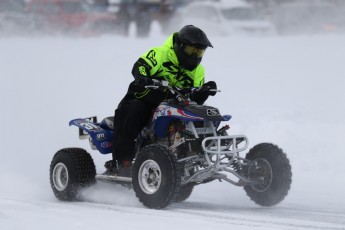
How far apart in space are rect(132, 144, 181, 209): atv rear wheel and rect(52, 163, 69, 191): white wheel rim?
58.6 inches

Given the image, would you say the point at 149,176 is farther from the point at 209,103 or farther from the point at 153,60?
the point at 209,103

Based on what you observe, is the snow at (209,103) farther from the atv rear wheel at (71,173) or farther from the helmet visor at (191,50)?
the helmet visor at (191,50)

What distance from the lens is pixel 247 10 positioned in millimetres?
29609

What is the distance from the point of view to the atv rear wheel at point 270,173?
389 inches

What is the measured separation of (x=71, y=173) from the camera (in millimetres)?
10398

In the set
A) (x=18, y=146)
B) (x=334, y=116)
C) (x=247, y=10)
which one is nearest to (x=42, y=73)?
(x=18, y=146)

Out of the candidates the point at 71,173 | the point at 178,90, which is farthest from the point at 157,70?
the point at 71,173

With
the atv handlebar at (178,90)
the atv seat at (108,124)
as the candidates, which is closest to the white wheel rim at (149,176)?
the atv handlebar at (178,90)

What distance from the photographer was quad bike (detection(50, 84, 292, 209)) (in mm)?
9227

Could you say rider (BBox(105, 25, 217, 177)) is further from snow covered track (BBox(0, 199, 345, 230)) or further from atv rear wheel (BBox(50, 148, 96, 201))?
snow covered track (BBox(0, 199, 345, 230))

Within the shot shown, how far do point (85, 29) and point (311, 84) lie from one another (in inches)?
476

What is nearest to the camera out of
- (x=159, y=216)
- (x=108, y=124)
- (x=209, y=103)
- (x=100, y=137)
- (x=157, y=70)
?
(x=159, y=216)

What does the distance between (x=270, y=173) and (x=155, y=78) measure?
5.86ft

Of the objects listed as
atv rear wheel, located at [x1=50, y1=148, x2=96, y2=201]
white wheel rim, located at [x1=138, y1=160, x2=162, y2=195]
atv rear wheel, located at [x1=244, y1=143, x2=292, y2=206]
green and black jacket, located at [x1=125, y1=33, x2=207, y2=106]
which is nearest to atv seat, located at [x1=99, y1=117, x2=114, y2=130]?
atv rear wheel, located at [x1=50, y1=148, x2=96, y2=201]
